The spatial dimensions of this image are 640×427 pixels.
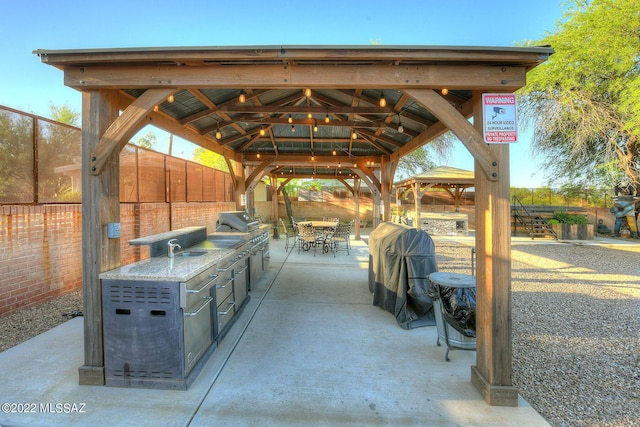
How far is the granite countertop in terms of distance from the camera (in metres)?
2.42

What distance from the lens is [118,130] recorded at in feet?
8.51

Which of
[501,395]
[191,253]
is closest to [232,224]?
[191,253]

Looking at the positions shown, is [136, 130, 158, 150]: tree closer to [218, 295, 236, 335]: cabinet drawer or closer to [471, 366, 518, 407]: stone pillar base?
[218, 295, 236, 335]: cabinet drawer

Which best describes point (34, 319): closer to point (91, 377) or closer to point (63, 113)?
point (91, 377)

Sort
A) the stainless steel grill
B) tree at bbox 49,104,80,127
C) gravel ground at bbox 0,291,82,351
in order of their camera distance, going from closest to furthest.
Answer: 1. gravel ground at bbox 0,291,82,351
2. the stainless steel grill
3. tree at bbox 49,104,80,127

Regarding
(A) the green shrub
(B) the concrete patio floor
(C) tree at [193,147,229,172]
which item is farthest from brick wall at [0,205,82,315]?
(C) tree at [193,147,229,172]

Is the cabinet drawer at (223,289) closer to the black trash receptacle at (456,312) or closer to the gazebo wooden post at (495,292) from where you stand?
the black trash receptacle at (456,312)

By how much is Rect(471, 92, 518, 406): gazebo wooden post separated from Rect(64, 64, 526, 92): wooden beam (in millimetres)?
302

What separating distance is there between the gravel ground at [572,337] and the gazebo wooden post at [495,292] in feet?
1.21

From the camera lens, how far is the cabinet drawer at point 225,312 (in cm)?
330

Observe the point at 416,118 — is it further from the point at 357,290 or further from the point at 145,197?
the point at 145,197

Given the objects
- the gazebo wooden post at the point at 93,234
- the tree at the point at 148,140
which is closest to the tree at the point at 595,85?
the gazebo wooden post at the point at 93,234

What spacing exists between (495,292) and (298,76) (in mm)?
2590

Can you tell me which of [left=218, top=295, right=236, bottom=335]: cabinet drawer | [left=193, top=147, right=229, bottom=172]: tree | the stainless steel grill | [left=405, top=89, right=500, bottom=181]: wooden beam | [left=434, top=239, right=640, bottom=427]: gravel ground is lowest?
[left=434, top=239, right=640, bottom=427]: gravel ground
